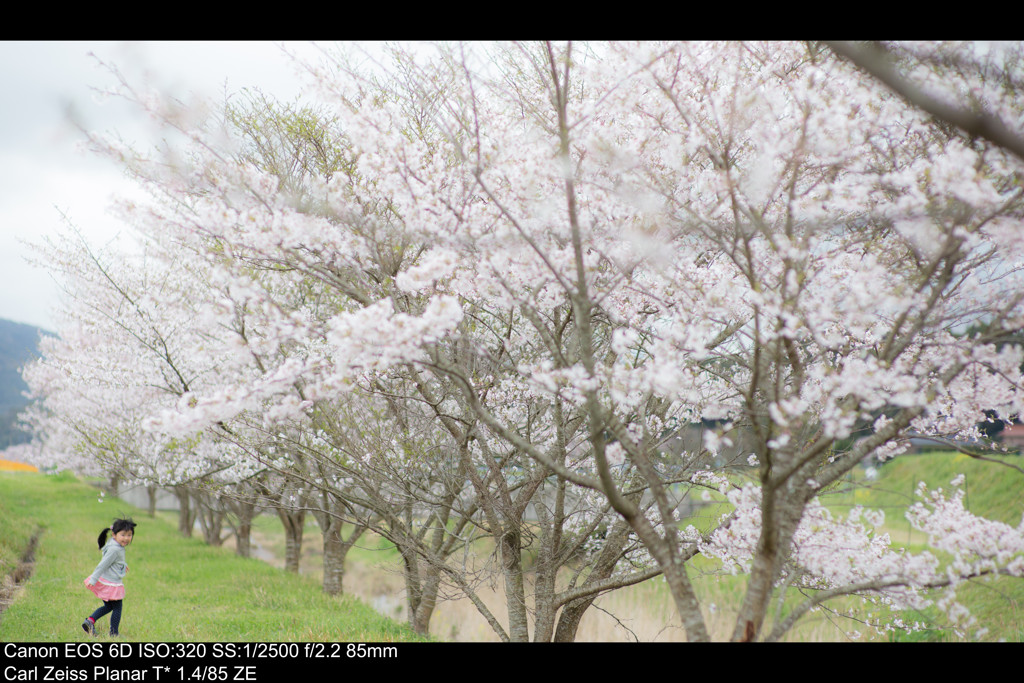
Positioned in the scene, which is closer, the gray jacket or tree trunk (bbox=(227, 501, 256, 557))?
the gray jacket

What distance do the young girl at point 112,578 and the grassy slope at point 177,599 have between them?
21cm

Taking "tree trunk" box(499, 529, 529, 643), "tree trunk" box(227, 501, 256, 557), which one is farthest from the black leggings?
"tree trunk" box(227, 501, 256, 557)

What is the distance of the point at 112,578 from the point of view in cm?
589

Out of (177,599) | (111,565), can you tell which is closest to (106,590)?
(111,565)

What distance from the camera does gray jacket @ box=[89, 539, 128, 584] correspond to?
5.80 meters

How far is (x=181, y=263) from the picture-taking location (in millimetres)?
8609

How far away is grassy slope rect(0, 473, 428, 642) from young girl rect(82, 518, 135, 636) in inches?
8.1

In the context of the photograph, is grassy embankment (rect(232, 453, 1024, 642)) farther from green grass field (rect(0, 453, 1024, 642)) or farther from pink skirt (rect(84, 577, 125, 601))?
pink skirt (rect(84, 577, 125, 601))

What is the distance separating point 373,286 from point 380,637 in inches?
158

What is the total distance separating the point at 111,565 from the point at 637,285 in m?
5.78

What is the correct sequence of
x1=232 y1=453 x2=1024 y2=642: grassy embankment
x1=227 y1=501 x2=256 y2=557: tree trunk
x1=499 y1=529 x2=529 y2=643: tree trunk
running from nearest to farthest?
x1=499 y1=529 x2=529 y2=643: tree trunk
x1=232 y1=453 x2=1024 y2=642: grassy embankment
x1=227 y1=501 x2=256 y2=557: tree trunk

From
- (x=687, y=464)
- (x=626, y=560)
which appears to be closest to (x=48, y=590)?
(x=626, y=560)

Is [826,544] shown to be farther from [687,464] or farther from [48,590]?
[48,590]

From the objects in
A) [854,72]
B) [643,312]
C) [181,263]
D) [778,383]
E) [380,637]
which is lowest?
[380,637]
